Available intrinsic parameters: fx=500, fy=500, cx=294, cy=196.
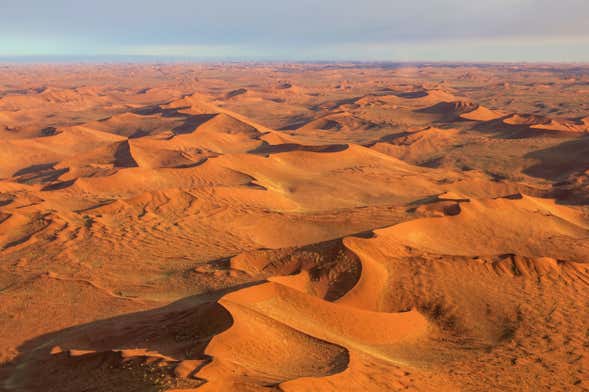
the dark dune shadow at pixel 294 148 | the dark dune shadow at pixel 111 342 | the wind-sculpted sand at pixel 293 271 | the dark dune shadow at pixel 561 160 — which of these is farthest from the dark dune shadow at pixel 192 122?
the dark dune shadow at pixel 111 342

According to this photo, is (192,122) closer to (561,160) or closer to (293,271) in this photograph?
(561,160)

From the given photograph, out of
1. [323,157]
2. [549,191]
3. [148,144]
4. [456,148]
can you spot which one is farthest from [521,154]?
[148,144]

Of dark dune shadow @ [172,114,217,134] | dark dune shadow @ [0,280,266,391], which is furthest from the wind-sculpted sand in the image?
dark dune shadow @ [172,114,217,134]

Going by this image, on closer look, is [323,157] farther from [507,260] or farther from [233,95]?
[233,95]

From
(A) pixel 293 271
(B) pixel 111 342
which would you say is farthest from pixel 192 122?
(B) pixel 111 342

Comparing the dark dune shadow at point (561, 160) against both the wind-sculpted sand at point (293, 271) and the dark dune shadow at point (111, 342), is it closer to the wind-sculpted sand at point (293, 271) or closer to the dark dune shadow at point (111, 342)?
the wind-sculpted sand at point (293, 271)

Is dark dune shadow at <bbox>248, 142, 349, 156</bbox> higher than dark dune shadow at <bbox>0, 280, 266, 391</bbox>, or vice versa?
dark dune shadow at <bbox>248, 142, 349, 156</bbox>

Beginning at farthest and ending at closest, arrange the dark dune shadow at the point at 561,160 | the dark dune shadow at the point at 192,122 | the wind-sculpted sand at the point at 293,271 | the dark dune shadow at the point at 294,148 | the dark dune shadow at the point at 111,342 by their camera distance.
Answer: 1. the dark dune shadow at the point at 192,122
2. the dark dune shadow at the point at 294,148
3. the dark dune shadow at the point at 561,160
4. the wind-sculpted sand at the point at 293,271
5. the dark dune shadow at the point at 111,342

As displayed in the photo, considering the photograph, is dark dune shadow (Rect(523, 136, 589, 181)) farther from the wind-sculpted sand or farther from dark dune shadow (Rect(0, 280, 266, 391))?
dark dune shadow (Rect(0, 280, 266, 391))
